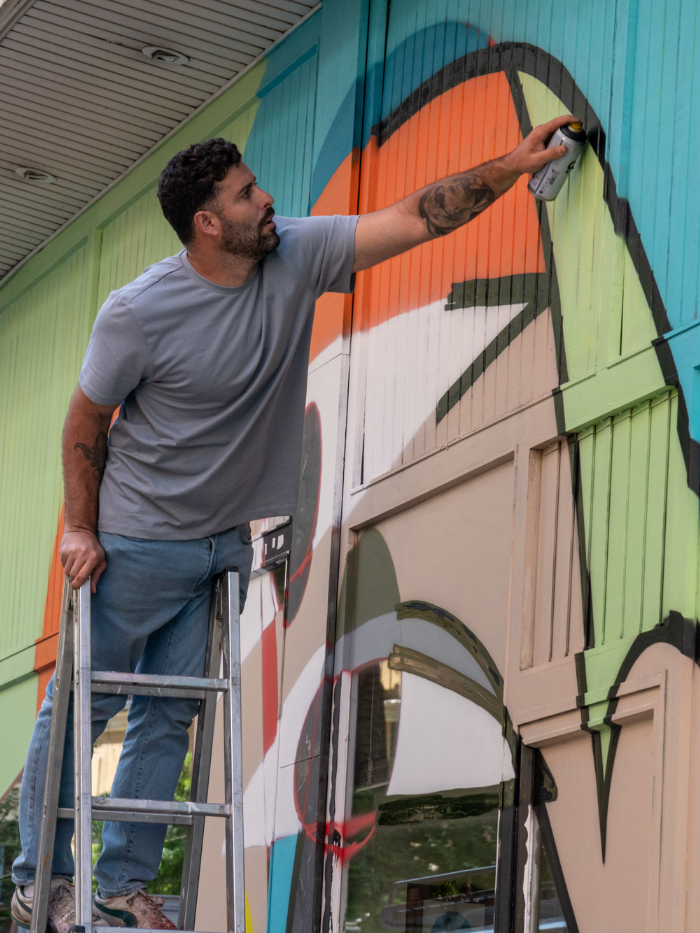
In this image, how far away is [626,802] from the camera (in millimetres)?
4055

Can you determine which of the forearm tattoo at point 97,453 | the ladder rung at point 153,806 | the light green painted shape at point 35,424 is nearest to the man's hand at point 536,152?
the forearm tattoo at point 97,453

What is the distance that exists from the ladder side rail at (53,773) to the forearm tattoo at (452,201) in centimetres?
172

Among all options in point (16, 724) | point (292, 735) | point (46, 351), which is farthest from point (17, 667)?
point (292, 735)

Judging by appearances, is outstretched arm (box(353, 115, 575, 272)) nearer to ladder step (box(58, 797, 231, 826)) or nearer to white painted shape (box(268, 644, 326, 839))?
ladder step (box(58, 797, 231, 826))

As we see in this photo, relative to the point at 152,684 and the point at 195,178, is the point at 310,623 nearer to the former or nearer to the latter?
the point at 152,684

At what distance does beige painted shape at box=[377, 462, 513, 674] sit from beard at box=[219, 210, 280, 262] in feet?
4.08

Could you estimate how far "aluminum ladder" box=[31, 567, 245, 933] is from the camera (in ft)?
12.9

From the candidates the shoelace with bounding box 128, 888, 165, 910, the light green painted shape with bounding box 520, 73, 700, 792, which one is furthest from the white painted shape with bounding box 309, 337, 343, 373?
the shoelace with bounding box 128, 888, 165, 910

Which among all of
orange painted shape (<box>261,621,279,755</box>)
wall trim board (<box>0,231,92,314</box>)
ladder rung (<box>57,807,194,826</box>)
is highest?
wall trim board (<box>0,231,92,314</box>)

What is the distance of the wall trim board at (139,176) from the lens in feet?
25.3

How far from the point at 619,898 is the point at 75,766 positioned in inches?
66.7

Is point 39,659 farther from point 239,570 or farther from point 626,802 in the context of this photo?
point 626,802

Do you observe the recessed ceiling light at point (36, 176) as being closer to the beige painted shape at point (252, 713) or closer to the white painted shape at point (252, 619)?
the white painted shape at point (252, 619)

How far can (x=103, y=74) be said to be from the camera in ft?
25.8
